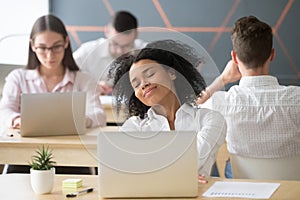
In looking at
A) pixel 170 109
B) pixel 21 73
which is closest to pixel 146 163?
pixel 170 109

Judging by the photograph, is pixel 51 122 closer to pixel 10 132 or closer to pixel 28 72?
pixel 10 132

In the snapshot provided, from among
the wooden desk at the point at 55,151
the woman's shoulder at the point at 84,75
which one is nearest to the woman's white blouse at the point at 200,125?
the woman's shoulder at the point at 84,75

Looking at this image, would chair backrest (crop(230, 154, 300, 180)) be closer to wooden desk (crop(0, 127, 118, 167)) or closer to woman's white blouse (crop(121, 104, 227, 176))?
woman's white blouse (crop(121, 104, 227, 176))

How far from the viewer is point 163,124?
210cm

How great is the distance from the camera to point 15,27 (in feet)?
19.4

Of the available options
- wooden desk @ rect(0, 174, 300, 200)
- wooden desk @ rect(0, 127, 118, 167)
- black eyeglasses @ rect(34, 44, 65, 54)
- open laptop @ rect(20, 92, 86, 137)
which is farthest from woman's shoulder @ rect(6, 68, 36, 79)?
wooden desk @ rect(0, 174, 300, 200)

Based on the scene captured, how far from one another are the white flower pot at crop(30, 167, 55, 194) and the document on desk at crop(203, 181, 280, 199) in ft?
1.63

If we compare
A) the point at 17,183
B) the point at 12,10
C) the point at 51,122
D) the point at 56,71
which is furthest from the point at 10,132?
the point at 12,10

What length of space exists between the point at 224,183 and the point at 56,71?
1.91 meters

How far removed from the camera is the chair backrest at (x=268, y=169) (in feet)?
9.05

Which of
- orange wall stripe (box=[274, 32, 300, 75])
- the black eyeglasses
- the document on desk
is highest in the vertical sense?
orange wall stripe (box=[274, 32, 300, 75])

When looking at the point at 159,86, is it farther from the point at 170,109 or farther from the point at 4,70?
the point at 4,70

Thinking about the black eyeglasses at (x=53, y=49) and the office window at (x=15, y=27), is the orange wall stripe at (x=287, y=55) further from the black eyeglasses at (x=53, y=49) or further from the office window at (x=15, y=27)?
the black eyeglasses at (x=53, y=49)

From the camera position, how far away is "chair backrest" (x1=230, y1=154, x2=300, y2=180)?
276 cm
